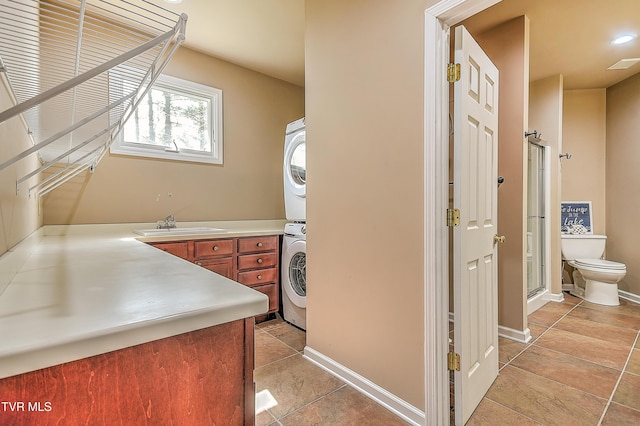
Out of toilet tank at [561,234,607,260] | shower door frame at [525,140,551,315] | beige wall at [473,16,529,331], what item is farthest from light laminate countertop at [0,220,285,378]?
toilet tank at [561,234,607,260]

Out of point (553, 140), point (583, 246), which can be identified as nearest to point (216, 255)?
point (553, 140)

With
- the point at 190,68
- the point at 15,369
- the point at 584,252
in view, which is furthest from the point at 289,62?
the point at 584,252

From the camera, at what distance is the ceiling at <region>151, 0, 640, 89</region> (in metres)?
2.30

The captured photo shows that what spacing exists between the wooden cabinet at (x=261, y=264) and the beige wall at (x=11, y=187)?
1.53 m

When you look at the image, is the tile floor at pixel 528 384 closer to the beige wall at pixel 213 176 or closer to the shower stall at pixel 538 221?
the shower stall at pixel 538 221

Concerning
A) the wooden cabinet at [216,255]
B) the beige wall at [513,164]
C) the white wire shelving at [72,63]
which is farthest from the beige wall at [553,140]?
the white wire shelving at [72,63]

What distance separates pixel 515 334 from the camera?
2.45m

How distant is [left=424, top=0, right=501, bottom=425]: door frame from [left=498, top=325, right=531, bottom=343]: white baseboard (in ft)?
4.62

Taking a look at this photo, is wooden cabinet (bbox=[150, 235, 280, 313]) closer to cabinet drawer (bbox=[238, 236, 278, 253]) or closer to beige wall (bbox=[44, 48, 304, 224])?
cabinet drawer (bbox=[238, 236, 278, 253])

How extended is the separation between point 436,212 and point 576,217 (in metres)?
3.80

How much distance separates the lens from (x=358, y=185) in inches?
70.7

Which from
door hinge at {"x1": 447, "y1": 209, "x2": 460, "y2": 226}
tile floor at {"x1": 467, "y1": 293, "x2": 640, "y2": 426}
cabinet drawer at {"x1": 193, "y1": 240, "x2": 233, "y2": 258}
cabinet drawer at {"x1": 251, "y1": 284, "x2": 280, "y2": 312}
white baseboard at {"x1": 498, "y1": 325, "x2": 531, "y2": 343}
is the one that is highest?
door hinge at {"x1": 447, "y1": 209, "x2": 460, "y2": 226}

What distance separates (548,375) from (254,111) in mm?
3487

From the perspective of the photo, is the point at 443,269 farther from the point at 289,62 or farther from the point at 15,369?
the point at 289,62
